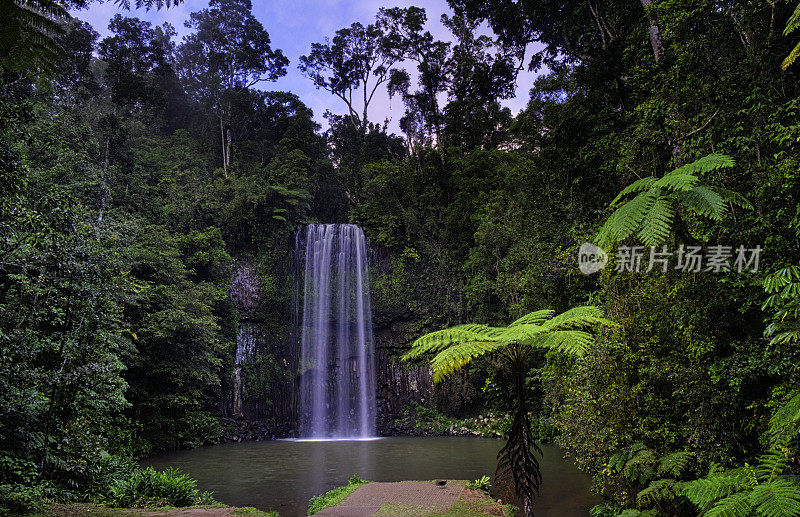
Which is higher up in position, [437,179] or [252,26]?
[252,26]

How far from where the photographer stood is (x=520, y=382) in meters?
3.72

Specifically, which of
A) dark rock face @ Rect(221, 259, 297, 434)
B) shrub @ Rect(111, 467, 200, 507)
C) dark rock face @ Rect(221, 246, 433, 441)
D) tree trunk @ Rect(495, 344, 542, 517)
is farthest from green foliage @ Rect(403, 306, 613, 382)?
dark rock face @ Rect(221, 259, 297, 434)

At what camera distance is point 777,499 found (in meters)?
3.17

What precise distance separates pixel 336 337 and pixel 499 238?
328 inches

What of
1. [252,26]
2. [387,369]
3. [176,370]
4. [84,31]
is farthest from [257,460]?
[252,26]

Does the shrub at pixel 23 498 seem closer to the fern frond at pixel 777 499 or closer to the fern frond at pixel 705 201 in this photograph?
the fern frond at pixel 777 499

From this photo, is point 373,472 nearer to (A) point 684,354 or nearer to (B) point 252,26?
(A) point 684,354

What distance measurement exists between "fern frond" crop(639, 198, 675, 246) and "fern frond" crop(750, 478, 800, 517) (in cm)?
201

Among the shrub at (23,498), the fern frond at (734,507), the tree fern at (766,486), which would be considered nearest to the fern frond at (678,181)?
the tree fern at (766,486)

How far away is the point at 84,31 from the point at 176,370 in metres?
17.4

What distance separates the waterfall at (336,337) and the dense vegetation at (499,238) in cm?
92

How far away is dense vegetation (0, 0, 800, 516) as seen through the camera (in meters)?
4.71

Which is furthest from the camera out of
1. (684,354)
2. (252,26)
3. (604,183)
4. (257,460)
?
(252,26)

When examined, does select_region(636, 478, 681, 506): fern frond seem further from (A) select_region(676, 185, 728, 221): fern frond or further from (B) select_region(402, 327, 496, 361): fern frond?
(A) select_region(676, 185, 728, 221): fern frond
